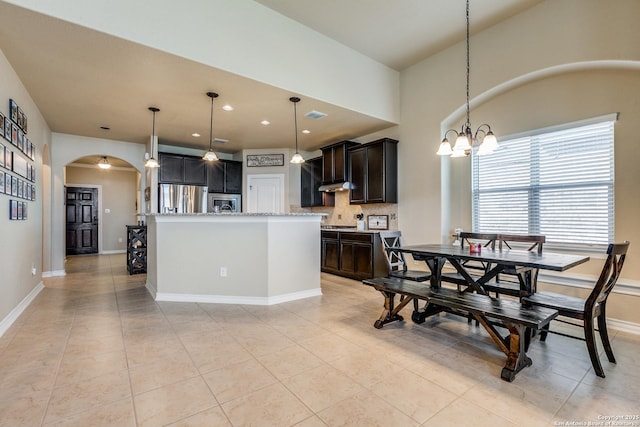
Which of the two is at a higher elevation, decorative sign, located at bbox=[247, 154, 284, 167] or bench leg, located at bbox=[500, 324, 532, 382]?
decorative sign, located at bbox=[247, 154, 284, 167]

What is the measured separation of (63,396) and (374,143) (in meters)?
4.91

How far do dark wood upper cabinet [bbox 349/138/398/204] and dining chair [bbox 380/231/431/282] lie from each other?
3.55 ft

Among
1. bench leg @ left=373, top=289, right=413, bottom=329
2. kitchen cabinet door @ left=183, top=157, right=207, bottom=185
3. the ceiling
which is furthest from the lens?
kitchen cabinet door @ left=183, top=157, right=207, bottom=185

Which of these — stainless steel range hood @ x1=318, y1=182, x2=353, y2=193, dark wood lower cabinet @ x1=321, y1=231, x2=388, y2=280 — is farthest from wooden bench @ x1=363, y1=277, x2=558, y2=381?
stainless steel range hood @ x1=318, y1=182, x2=353, y2=193

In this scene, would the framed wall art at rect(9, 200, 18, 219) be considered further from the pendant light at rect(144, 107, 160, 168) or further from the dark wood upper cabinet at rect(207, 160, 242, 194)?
the dark wood upper cabinet at rect(207, 160, 242, 194)

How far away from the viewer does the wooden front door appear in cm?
845

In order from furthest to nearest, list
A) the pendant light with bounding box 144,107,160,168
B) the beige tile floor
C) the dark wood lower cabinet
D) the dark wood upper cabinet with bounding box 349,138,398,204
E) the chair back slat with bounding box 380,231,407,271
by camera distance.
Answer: the dark wood upper cabinet with bounding box 349,138,398,204, the dark wood lower cabinet, the pendant light with bounding box 144,107,160,168, the chair back slat with bounding box 380,231,407,271, the beige tile floor

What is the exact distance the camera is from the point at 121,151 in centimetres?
635

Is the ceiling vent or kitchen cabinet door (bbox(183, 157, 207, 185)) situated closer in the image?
the ceiling vent

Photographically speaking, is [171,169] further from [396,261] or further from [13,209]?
[396,261]

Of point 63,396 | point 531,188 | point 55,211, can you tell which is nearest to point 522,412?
point 63,396

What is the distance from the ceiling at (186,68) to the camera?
2881mm

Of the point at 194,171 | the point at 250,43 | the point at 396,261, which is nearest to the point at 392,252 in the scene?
the point at 396,261

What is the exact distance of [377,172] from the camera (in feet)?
17.4
